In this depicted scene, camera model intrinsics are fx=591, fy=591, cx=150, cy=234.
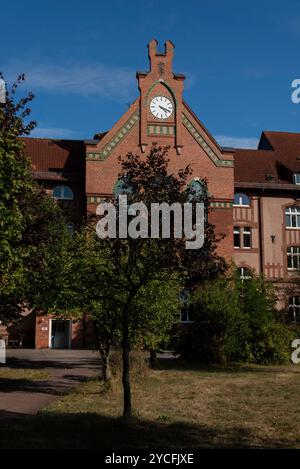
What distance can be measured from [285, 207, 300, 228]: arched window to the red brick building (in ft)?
0.25

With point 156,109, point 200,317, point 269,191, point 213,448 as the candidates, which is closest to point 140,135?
point 156,109

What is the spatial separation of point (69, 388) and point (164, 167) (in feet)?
33.0

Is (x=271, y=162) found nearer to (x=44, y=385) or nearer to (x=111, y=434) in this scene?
(x=44, y=385)

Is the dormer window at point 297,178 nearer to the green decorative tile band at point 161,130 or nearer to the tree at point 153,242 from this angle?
the green decorative tile band at point 161,130

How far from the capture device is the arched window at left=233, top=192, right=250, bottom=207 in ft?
145

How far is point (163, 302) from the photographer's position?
1817cm

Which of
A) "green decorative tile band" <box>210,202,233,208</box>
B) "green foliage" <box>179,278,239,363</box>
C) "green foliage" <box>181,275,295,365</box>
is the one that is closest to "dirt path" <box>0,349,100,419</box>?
"green foliage" <box>179,278,239,363</box>

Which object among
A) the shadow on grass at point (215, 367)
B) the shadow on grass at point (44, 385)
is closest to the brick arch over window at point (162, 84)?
the shadow on grass at point (215, 367)

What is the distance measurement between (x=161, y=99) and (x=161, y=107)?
21.9 inches

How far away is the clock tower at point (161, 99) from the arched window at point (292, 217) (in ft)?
35.0

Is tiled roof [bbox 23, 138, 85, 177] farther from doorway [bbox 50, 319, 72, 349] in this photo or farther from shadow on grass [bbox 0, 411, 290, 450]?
shadow on grass [bbox 0, 411, 290, 450]

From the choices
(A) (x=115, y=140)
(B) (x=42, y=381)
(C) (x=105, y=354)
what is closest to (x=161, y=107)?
(A) (x=115, y=140)

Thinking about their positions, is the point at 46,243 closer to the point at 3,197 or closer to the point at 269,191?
the point at 3,197

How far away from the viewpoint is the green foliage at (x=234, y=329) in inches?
1124
